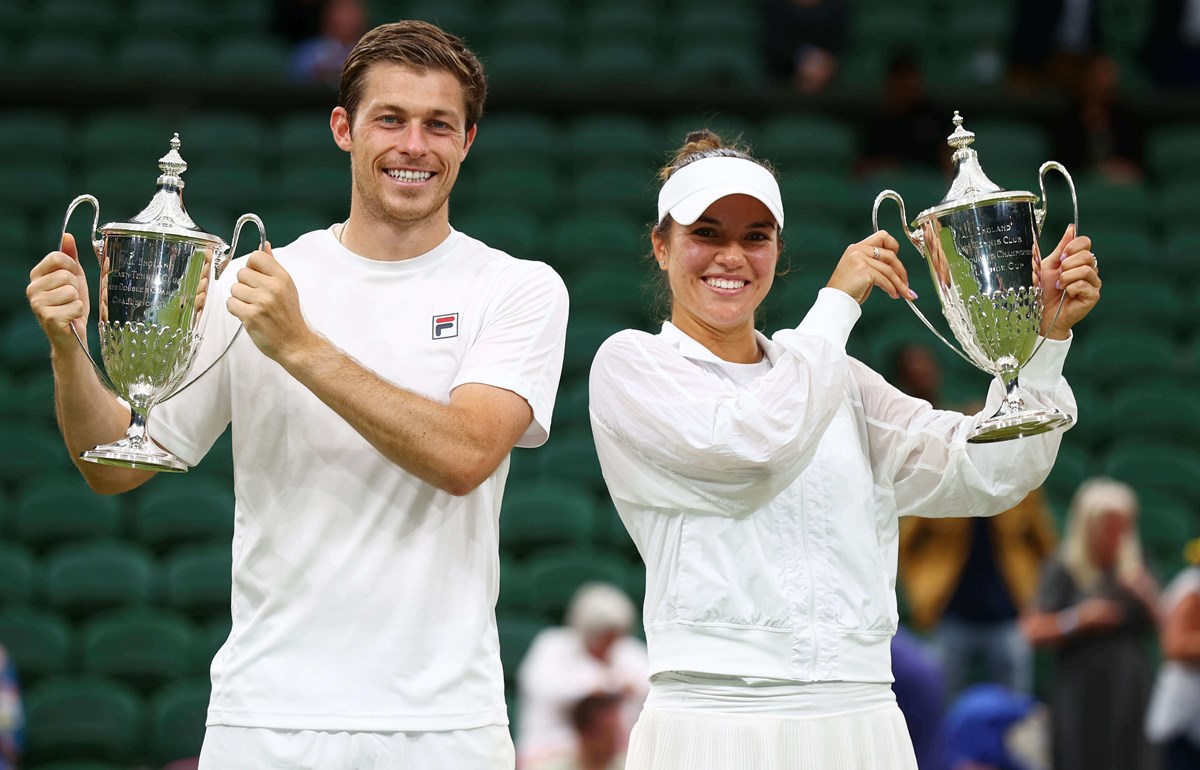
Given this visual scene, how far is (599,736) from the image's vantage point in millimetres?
5059

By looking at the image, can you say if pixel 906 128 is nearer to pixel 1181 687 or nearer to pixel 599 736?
pixel 1181 687

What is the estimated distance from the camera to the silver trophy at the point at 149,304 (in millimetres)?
2490

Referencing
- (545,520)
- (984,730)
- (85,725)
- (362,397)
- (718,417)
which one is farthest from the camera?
(545,520)

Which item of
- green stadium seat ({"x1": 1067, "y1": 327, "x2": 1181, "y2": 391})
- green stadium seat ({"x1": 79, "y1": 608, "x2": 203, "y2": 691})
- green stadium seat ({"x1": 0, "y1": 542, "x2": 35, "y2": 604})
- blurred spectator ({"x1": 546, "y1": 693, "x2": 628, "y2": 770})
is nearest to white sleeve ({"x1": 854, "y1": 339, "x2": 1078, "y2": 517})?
blurred spectator ({"x1": 546, "y1": 693, "x2": 628, "y2": 770})

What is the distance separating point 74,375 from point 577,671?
131 inches

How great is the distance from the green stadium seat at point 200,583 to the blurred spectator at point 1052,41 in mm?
5994

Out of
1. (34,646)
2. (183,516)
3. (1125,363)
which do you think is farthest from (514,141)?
(34,646)

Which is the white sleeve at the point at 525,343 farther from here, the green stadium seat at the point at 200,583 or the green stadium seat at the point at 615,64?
the green stadium seat at the point at 615,64

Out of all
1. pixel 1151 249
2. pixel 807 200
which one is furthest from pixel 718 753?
pixel 1151 249

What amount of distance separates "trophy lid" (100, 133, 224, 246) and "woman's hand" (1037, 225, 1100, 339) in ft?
4.47

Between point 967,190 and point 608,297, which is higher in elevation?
point 608,297

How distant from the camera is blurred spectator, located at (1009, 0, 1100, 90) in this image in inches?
385

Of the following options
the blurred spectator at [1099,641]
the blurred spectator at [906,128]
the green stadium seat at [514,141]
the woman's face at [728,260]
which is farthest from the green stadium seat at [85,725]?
the blurred spectator at [906,128]

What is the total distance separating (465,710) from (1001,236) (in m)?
1.18
